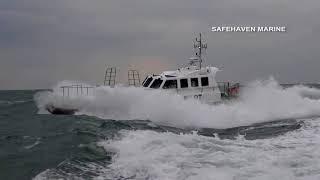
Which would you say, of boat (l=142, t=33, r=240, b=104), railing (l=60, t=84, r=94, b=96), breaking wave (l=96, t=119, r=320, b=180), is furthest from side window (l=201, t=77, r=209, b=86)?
breaking wave (l=96, t=119, r=320, b=180)

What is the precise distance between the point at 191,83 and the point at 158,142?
31.5 ft

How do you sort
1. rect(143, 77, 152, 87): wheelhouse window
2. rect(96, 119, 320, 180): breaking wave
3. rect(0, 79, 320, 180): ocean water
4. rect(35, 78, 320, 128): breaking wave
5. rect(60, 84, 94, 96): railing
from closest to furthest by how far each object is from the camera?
rect(96, 119, 320, 180): breaking wave → rect(0, 79, 320, 180): ocean water → rect(35, 78, 320, 128): breaking wave → rect(60, 84, 94, 96): railing → rect(143, 77, 152, 87): wheelhouse window

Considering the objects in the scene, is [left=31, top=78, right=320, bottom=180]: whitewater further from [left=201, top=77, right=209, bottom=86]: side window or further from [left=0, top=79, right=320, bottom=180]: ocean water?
[left=201, top=77, right=209, bottom=86]: side window

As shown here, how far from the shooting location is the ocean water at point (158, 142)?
1034 centimetres

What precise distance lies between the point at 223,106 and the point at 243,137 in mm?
6868

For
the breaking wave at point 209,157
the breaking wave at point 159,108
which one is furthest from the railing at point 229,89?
the breaking wave at point 209,157

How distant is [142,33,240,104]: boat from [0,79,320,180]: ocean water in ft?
1.56

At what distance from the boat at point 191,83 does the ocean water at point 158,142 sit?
1.56ft

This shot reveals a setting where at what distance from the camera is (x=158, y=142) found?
13.7 meters

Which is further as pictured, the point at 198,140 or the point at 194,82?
the point at 194,82

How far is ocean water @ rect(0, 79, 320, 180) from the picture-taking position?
10.3 m

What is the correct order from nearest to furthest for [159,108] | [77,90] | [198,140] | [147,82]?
[198,140] → [159,108] → [77,90] → [147,82]

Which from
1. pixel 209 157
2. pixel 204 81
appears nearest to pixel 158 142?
pixel 209 157

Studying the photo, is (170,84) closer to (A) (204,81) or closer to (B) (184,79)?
(B) (184,79)
